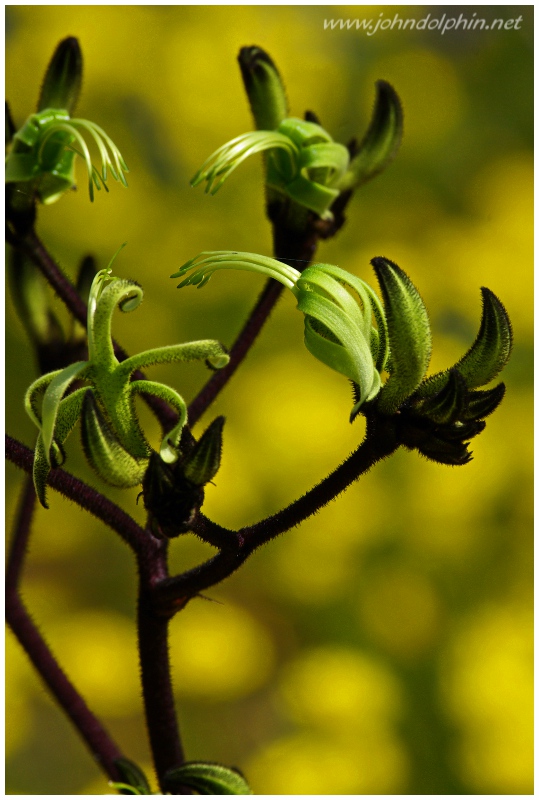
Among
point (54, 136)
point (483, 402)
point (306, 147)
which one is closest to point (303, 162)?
point (306, 147)

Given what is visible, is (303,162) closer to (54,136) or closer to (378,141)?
(378,141)

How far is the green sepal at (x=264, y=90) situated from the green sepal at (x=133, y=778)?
0.48m

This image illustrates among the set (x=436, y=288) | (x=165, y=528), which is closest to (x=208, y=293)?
(x=436, y=288)

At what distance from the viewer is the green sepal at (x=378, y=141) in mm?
796

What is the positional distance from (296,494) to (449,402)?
51.4 inches

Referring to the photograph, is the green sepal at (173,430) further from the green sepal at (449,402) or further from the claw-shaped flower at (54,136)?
the claw-shaped flower at (54,136)

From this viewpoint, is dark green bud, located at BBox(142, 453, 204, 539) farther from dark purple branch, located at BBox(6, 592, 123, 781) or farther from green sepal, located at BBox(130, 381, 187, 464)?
dark purple branch, located at BBox(6, 592, 123, 781)

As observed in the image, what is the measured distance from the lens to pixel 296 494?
182 centimetres

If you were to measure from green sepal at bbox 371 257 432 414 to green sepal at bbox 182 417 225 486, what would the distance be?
103 mm

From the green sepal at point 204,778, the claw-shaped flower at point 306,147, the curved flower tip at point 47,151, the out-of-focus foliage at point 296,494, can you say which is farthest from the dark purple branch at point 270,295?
the out-of-focus foliage at point 296,494

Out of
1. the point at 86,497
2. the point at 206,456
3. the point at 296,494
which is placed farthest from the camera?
the point at 296,494

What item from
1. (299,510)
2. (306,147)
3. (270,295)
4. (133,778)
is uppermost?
(306,147)

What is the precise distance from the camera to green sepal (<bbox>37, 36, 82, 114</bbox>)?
2.52 ft

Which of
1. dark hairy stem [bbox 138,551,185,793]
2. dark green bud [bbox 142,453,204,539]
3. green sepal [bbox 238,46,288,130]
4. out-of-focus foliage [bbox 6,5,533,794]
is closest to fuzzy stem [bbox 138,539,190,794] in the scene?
dark hairy stem [bbox 138,551,185,793]
